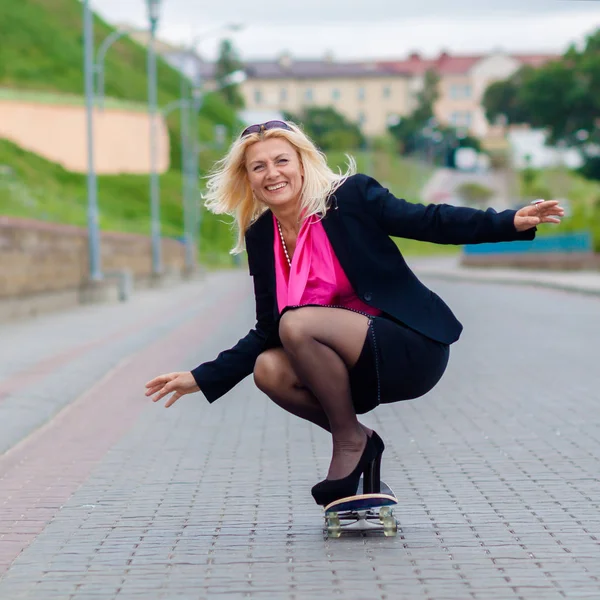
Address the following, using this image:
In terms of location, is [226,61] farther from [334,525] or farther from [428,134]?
[334,525]

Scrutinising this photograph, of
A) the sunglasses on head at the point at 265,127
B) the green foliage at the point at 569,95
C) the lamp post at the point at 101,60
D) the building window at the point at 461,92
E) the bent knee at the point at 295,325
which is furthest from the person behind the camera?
the building window at the point at 461,92

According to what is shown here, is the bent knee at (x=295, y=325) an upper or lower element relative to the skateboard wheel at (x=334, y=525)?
upper

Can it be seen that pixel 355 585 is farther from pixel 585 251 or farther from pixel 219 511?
pixel 585 251

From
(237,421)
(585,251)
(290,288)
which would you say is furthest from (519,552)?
(585,251)

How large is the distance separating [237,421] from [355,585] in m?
5.28

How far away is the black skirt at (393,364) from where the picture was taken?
5473 millimetres

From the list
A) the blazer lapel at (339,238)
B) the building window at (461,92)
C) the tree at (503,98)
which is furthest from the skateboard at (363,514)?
the building window at (461,92)

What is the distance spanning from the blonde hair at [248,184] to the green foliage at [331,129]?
14323 cm

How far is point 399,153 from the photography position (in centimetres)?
17225

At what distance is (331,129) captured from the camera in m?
160

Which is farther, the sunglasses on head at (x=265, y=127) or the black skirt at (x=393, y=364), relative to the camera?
the sunglasses on head at (x=265, y=127)

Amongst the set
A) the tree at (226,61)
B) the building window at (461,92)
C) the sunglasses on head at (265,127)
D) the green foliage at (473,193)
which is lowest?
the green foliage at (473,193)

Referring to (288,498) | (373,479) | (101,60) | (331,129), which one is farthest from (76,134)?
(373,479)

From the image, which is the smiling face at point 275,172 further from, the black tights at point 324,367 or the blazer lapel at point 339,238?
the black tights at point 324,367
